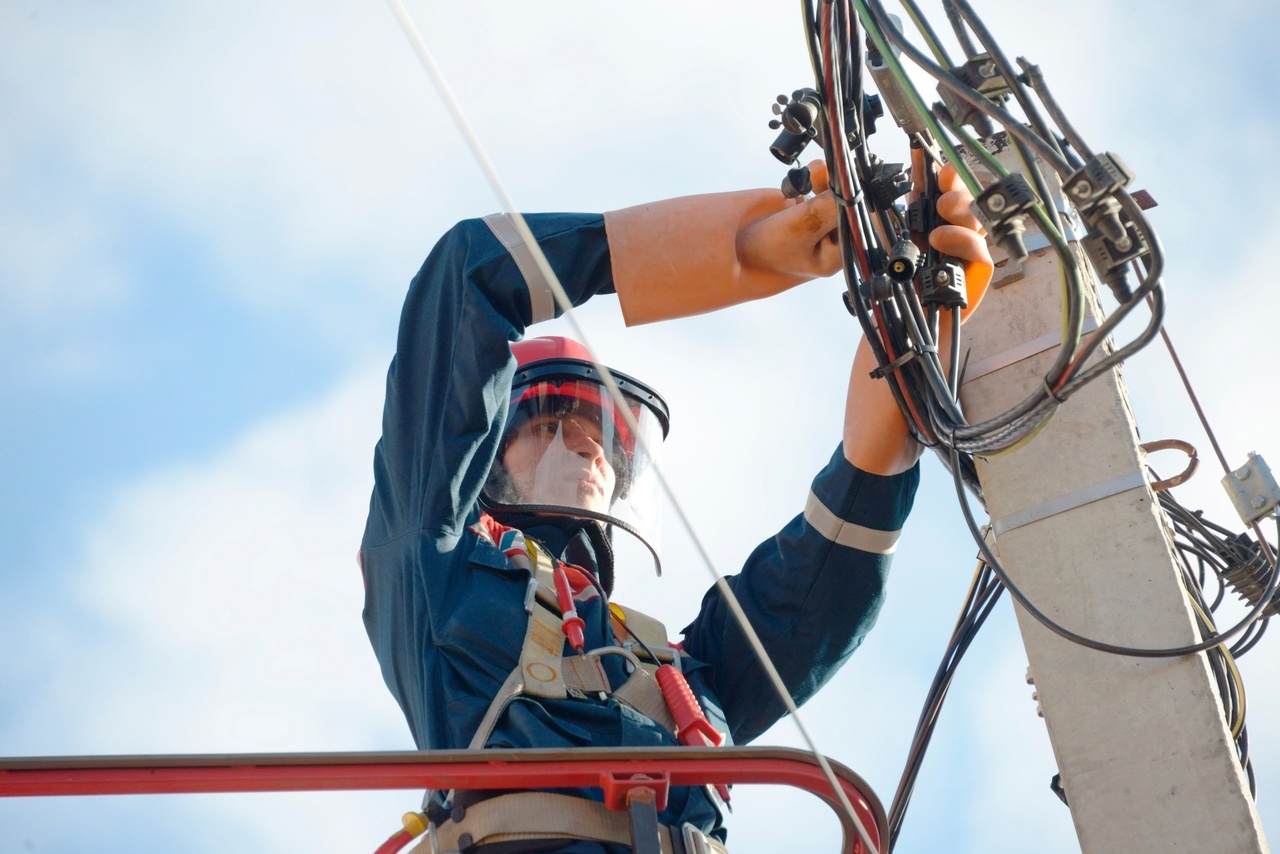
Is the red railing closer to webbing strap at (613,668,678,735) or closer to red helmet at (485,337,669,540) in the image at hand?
webbing strap at (613,668,678,735)

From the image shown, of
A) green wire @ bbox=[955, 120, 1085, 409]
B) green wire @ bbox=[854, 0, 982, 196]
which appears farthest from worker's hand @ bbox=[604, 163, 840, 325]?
green wire @ bbox=[955, 120, 1085, 409]

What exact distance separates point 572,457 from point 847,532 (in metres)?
1.10

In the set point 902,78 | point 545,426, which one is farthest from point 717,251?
point 545,426

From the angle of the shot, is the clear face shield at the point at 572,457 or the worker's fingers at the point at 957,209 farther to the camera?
the clear face shield at the point at 572,457

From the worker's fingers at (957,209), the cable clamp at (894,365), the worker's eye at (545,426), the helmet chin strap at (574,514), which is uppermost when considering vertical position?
the worker's eye at (545,426)

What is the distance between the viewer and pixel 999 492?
10.1 feet

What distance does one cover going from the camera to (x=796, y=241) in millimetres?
3197

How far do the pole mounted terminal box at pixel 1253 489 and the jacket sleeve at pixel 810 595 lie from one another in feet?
2.58

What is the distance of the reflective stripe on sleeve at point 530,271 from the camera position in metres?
3.46

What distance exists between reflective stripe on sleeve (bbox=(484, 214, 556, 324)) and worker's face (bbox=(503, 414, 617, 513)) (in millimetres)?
1190

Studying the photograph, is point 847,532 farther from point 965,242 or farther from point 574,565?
point 965,242

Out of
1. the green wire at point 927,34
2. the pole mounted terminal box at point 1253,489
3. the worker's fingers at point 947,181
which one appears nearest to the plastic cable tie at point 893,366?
the worker's fingers at point 947,181

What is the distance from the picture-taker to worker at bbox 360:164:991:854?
3227 millimetres

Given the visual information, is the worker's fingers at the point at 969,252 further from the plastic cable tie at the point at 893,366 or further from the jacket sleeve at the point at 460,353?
the jacket sleeve at the point at 460,353
